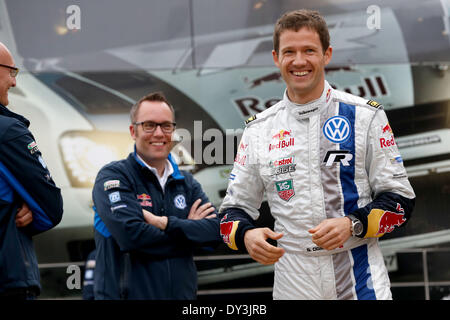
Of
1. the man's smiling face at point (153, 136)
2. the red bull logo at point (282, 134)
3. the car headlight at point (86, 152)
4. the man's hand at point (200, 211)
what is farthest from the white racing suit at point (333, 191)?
the car headlight at point (86, 152)

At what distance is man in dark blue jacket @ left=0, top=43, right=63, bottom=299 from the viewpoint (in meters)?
1.98

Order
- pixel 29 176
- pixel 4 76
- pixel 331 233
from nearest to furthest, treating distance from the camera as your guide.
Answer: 1. pixel 331 233
2. pixel 29 176
3. pixel 4 76

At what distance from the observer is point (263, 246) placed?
170cm

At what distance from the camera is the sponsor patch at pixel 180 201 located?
287 cm

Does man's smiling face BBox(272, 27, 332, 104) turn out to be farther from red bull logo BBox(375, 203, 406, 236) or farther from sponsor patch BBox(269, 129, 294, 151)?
red bull logo BBox(375, 203, 406, 236)

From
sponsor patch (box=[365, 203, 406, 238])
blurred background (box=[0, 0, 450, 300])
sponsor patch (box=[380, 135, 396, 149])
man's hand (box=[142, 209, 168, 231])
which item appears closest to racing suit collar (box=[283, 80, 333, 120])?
sponsor patch (box=[380, 135, 396, 149])

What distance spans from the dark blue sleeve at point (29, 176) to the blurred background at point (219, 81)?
1659 mm

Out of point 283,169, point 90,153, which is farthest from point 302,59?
point 90,153

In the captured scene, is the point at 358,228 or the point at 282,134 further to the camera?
the point at 282,134

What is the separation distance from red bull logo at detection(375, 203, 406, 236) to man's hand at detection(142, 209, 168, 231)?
1.28 metres

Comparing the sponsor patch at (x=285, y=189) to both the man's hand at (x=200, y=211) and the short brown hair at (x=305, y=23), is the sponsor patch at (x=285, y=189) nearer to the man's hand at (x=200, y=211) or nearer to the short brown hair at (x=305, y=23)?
the short brown hair at (x=305, y=23)

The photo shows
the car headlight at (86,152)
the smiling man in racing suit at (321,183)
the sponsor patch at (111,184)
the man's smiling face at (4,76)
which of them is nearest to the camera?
the smiling man in racing suit at (321,183)

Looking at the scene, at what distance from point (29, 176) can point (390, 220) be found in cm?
129

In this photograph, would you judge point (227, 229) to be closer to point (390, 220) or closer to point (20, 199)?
point (390, 220)
